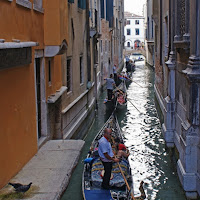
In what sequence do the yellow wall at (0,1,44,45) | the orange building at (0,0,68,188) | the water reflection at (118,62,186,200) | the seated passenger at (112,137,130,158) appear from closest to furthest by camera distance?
the yellow wall at (0,1,44,45) → the orange building at (0,0,68,188) → the seated passenger at (112,137,130,158) → the water reflection at (118,62,186,200)

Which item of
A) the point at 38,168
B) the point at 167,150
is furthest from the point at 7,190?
the point at 167,150

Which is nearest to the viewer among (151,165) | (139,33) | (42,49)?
(42,49)

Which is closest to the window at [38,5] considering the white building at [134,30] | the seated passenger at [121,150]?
the seated passenger at [121,150]

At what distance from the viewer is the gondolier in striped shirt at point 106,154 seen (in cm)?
580

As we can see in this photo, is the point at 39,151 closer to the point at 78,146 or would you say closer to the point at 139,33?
the point at 78,146

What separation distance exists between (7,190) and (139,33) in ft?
228

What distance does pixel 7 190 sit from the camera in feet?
18.4

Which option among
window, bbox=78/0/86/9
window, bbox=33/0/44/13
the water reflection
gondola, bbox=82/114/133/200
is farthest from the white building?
gondola, bbox=82/114/133/200

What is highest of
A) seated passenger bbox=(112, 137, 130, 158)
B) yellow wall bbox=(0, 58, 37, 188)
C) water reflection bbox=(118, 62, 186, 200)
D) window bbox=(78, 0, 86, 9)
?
window bbox=(78, 0, 86, 9)

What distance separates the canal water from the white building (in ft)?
187

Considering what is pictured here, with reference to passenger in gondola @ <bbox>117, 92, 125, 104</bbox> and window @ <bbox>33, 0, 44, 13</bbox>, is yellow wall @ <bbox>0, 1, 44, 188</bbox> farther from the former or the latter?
passenger in gondola @ <bbox>117, 92, 125, 104</bbox>

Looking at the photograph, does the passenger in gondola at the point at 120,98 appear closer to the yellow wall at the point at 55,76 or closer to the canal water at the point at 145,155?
the canal water at the point at 145,155

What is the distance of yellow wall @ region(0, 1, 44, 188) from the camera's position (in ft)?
18.6

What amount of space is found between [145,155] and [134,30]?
65519mm
